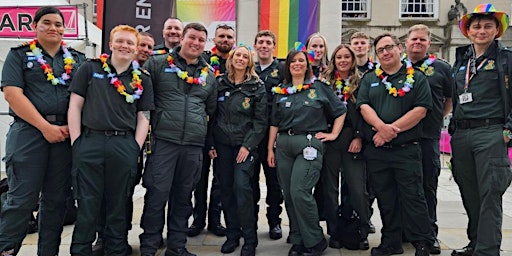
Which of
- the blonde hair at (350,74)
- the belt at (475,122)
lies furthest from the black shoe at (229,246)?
the belt at (475,122)

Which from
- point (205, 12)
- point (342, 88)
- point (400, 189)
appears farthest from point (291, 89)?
point (205, 12)

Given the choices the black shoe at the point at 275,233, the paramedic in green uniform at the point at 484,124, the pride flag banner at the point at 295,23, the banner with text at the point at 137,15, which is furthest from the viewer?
the pride flag banner at the point at 295,23

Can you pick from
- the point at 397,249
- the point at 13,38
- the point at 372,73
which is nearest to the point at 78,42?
the point at 13,38

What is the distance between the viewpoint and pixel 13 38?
8312mm

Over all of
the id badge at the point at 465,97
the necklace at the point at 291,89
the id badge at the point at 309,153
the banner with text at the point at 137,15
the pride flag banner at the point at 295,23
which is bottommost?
the id badge at the point at 309,153

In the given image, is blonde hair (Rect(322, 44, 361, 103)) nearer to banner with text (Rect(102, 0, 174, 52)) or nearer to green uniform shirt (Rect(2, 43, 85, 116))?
green uniform shirt (Rect(2, 43, 85, 116))

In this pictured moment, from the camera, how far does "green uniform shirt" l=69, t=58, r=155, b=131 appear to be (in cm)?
346

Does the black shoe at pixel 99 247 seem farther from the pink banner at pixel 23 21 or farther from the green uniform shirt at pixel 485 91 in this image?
the pink banner at pixel 23 21

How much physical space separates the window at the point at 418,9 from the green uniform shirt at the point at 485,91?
66.8 feet

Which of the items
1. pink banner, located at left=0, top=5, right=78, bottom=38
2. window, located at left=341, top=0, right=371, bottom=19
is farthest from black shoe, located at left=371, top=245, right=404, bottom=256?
window, located at left=341, top=0, right=371, bottom=19

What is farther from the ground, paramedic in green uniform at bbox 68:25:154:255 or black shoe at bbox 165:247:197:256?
paramedic in green uniform at bbox 68:25:154:255

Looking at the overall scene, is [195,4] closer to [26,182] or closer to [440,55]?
[26,182]

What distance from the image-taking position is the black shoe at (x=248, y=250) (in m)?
4.02

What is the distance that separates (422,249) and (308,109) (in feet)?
5.25
